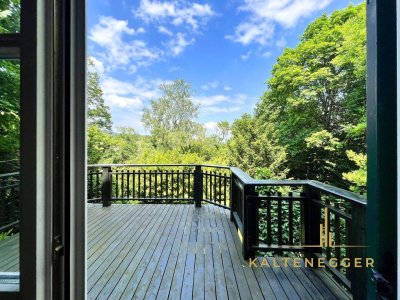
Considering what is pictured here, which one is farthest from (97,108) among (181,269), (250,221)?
(250,221)

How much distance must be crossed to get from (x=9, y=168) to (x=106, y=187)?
184 inches

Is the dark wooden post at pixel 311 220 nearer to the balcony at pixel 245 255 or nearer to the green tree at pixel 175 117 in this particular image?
the balcony at pixel 245 255

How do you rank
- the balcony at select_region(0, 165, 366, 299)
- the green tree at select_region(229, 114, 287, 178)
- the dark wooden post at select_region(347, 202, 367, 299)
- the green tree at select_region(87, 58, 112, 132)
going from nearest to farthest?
the dark wooden post at select_region(347, 202, 367, 299) → the balcony at select_region(0, 165, 366, 299) → the green tree at select_region(87, 58, 112, 132) → the green tree at select_region(229, 114, 287, 178)

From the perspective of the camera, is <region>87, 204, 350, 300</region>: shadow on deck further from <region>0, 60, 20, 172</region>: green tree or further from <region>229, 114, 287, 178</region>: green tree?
Result: <region>229, 114, 287, 178</region>: green tree

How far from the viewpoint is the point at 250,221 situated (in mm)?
2439

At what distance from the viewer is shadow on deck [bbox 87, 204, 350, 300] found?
1.85 metres

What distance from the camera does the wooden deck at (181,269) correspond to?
184 centimetres

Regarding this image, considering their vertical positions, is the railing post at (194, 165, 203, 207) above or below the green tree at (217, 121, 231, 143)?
below

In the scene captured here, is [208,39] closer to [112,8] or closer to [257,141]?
[112,8]

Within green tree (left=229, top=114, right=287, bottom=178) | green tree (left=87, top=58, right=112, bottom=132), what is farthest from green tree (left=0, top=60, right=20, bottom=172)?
green tree (left=229, top=114, right=287, bottom=178)

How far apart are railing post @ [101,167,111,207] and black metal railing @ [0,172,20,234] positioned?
173 inches

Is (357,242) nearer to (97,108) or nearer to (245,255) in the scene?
(245,255)

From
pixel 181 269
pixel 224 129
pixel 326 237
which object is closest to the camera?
pixel 326 237

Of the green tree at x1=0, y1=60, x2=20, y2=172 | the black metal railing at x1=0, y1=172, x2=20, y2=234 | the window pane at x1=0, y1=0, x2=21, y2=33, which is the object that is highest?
the window pane at x1=0, y1=0, x2=21, y2=33
